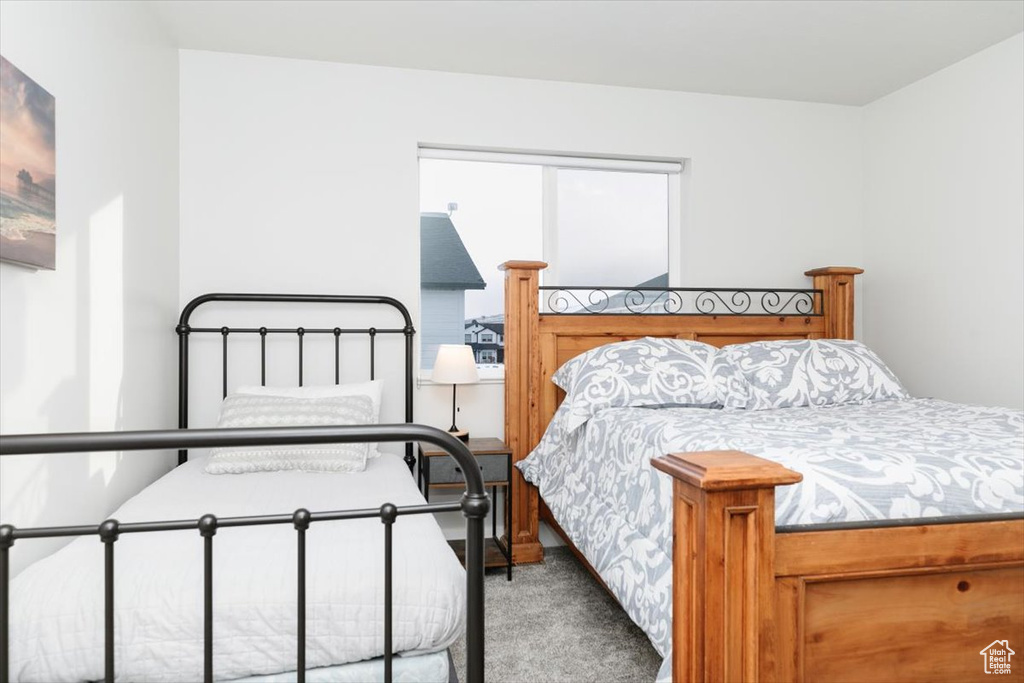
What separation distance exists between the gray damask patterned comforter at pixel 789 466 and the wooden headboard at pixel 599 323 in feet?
0.84

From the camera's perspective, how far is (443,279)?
3191 millimetres

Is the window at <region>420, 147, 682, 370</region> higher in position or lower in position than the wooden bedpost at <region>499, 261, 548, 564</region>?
higher

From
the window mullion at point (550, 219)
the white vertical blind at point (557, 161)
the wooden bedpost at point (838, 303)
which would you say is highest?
the white vertical blind at point (557, 161)

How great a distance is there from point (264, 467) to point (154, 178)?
1.26 metres

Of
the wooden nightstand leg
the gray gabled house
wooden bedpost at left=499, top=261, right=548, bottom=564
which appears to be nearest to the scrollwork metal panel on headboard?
wooden bedpost at left=499, top=261, right=548, bottom=564

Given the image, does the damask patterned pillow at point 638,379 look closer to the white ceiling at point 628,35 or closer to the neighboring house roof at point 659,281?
the neighboring house roof at point 659,281

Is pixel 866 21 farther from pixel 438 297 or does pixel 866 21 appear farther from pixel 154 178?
pixel 154 178

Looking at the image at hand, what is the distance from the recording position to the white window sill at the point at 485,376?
304 centimetres

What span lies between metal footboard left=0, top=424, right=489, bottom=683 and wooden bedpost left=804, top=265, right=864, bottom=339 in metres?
2.84

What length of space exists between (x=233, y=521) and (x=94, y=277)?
51.3 inches

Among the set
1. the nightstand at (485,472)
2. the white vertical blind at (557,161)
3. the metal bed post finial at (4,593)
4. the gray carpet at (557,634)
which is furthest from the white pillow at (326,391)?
the metal bed post finial at (4,593)

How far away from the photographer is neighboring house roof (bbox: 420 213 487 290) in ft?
10.4

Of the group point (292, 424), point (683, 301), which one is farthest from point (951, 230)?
point (292, 424)

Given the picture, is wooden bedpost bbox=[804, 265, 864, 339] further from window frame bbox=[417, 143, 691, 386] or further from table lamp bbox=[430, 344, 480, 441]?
table lamp bbox=[430, 344, 480, 441]
